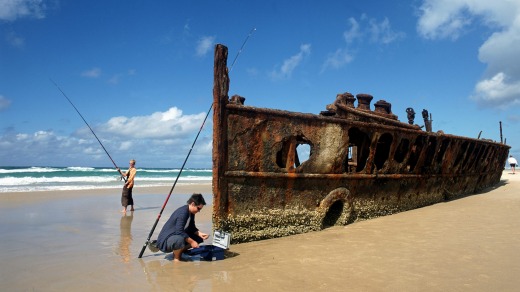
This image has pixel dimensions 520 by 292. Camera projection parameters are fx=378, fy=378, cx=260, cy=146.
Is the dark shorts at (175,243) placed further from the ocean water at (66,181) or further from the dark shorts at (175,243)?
the ocean water at (66,181)

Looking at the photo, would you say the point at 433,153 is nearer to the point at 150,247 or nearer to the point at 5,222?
the point at 150,247

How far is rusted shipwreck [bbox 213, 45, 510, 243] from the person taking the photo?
533 cm

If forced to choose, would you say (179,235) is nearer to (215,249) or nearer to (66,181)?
(215,249)

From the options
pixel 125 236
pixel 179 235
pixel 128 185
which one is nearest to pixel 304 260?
pixel 179 235

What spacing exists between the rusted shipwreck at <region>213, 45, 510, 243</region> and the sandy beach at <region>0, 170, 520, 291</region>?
31 cm

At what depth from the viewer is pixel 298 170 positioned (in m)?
5.91

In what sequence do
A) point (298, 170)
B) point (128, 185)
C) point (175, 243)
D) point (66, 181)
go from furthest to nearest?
point (66, 181), point (128, 185), point (298, 170), point (175, 243)

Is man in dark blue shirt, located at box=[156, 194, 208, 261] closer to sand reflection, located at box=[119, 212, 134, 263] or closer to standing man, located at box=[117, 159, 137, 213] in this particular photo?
sand reflection, located at box=[119, 212, 134, 263]

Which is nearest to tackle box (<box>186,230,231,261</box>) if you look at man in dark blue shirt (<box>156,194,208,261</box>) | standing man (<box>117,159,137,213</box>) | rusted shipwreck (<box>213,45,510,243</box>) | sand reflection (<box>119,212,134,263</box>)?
man in dark blue shirt (<box>156,194,208,261</box>)

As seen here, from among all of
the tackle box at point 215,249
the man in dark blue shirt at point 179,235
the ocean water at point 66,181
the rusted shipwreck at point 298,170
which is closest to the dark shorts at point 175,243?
the man in dark blue shirt at point 179,235

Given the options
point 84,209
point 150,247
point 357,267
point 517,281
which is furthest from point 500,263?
point 84,209

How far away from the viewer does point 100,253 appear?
5367 mm

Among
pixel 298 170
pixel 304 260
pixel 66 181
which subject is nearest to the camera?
pixel 304 260

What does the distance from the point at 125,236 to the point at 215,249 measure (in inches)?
108
